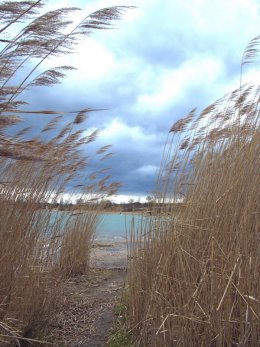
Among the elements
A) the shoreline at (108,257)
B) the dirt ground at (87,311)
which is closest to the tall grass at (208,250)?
the dirt ground at (87,311)

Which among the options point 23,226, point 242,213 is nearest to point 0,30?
point 23,226

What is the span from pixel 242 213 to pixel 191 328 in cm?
76

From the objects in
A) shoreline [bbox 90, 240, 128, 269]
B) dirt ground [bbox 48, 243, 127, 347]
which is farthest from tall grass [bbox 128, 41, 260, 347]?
shoreline [bbox 90, 240, 128, 269]

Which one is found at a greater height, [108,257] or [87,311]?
[108,257]

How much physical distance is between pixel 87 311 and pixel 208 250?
8.13 feet

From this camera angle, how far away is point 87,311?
5121 millimetres

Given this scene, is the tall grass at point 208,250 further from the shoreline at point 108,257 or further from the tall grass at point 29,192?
the shoreline at point 108,257

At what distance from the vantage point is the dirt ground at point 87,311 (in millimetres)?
4324

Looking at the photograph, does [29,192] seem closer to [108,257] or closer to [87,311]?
[87,311]

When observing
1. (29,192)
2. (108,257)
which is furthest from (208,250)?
(108,257)

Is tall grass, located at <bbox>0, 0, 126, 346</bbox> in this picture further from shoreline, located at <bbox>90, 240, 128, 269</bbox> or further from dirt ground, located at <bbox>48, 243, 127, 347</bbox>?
shoreline, located at <bbox>90, 240, 128, 269</bbox>

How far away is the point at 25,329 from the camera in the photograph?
12.4 feet

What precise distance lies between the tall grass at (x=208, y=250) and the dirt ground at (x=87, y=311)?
0.55m

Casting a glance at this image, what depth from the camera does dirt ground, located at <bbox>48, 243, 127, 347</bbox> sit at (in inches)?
170
